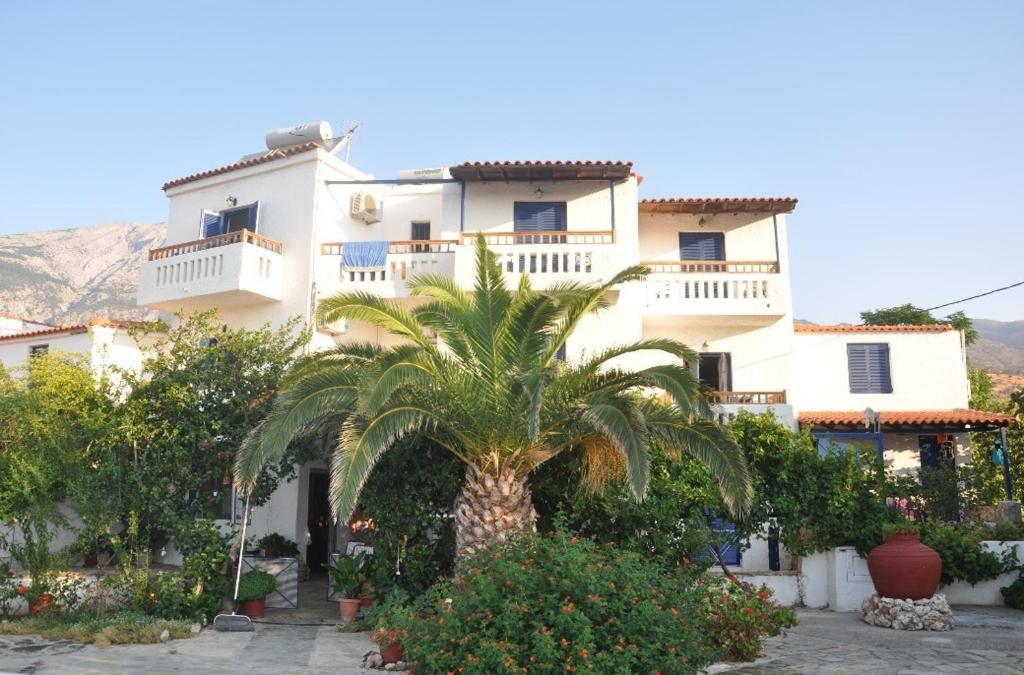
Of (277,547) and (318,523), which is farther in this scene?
(318,523)

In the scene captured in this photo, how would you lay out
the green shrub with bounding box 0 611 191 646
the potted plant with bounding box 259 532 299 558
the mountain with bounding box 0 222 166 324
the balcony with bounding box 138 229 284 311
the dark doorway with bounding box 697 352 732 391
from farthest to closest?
the mountain with bounding box 0 222 166 324 < the dark doorway with bounding box 697 352 732 391 < the balcony with bounding box 138 229 284 311 < the potted plant with bounding box 259 532 299 558 < the green shrub with bounding box 0 611 191 646

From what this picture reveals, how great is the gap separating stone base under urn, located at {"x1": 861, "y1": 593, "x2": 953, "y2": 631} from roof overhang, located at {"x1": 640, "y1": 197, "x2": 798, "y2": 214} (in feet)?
33.9

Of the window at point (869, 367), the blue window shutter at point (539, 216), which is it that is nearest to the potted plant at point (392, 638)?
the blue window shutter at point (539, 216)

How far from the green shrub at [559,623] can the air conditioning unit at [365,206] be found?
14196 millimetres

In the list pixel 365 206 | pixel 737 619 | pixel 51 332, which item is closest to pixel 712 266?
pixel 365 206

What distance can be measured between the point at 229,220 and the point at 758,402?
48.2ft

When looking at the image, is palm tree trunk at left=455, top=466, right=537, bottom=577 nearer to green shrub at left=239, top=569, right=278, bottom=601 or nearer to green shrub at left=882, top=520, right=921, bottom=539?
green shrub at left=239, top=569, right=278, bottom=601

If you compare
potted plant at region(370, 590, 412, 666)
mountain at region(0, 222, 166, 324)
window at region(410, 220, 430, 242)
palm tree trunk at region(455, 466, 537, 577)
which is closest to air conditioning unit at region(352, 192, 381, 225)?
window at region(410, 220, 430, 242)

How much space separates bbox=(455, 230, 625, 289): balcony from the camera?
64.2 ft

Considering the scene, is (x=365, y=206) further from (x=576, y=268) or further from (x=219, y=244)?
(x=576, y=268)

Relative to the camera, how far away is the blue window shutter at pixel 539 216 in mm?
21469

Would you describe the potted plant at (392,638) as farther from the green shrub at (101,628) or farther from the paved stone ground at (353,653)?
the green shrub at (101,628)

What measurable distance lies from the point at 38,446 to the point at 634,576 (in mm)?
13526

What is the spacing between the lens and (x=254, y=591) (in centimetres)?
1502
